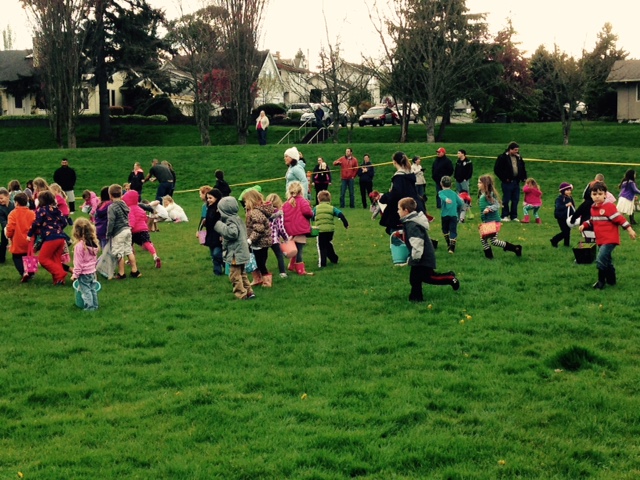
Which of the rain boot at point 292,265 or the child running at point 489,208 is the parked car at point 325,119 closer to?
the child running at point 489,208

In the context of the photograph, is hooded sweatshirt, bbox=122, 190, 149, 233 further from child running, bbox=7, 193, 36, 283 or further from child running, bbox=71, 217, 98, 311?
child running, bbox=71, 217, 98, 311

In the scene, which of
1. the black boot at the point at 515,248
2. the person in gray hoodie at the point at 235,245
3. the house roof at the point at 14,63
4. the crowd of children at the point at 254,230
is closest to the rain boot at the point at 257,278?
the crowd of children at the point at 254,230

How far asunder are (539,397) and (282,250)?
7.04 meters

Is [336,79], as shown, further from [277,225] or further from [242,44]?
[277,225]

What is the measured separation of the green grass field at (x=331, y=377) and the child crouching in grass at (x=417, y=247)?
1.24 feet

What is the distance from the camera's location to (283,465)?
609cm

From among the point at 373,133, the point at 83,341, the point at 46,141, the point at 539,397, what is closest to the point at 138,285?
the point at 83,341

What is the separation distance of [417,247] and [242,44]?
120 ft

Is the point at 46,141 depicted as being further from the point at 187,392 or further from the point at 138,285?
the point at 187,392

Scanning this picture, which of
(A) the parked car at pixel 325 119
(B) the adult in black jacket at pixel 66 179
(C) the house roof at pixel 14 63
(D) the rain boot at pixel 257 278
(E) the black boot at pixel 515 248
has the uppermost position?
(C) the house roof at pixel 14 63

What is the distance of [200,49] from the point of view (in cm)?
5222

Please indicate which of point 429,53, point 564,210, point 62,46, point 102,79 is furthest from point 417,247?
point 102,79

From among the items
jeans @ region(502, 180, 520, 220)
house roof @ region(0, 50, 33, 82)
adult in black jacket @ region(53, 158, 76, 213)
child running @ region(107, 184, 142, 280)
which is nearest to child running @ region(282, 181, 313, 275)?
child running @ region(107, 184, 142, 280)

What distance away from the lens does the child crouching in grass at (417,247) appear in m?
11.4
